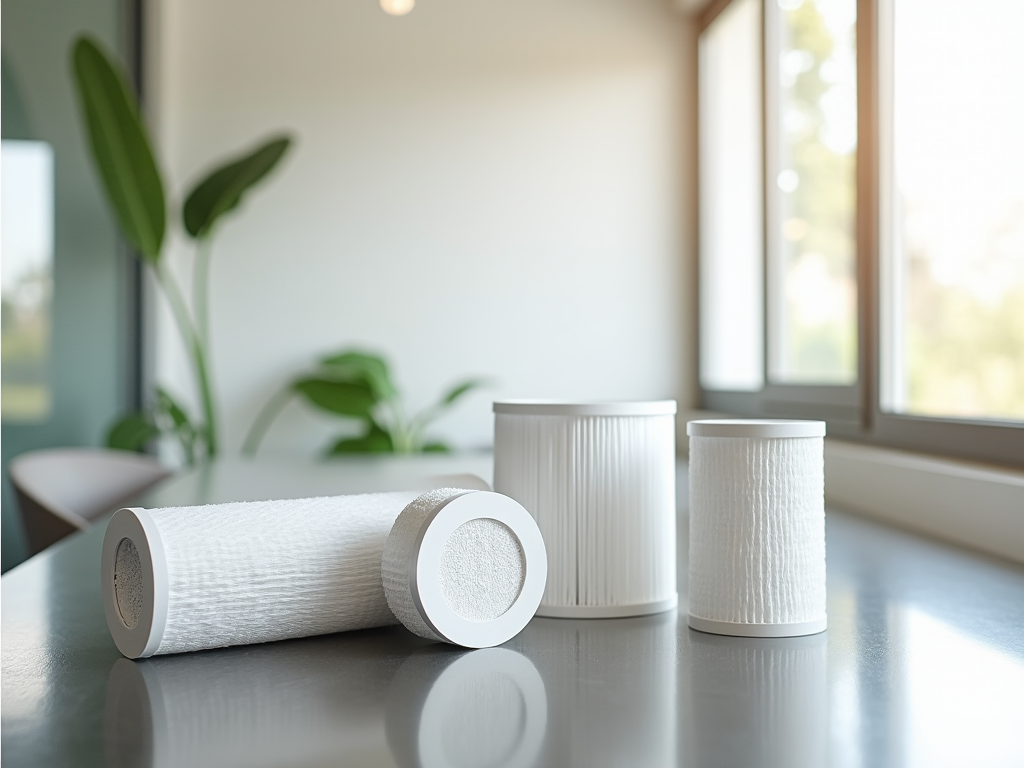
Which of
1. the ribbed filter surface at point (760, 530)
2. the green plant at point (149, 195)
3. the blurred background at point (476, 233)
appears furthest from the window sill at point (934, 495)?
the green plant at point (149, 195)

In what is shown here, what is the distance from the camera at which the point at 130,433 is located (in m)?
2.73

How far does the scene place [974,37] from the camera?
194cm

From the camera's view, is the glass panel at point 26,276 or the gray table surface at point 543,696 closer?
the gray table surface at point 543,696

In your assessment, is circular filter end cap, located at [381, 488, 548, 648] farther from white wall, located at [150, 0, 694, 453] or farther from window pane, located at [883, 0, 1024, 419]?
white wall, located at [150, 0, 694, 453]

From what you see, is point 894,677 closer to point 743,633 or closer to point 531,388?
point 743,633

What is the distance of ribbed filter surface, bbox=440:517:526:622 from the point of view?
64 centimetres

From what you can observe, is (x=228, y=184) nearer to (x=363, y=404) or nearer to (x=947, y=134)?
(x=363, y=404)

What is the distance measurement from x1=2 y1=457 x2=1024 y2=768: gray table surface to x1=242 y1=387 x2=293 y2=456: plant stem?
2.28 m

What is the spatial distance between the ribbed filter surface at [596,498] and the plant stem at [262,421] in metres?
2.43

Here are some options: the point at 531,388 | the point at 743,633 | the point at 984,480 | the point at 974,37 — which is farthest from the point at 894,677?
the point at 531,388

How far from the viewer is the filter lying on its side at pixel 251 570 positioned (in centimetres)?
61

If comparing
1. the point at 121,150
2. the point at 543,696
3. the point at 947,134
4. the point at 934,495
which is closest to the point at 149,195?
the point at 121,150

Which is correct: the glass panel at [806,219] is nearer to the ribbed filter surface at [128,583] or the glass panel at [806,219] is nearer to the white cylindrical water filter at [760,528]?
the white cylindrical water filter at [760,528]

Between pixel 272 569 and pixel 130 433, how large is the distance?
2.29 metres
